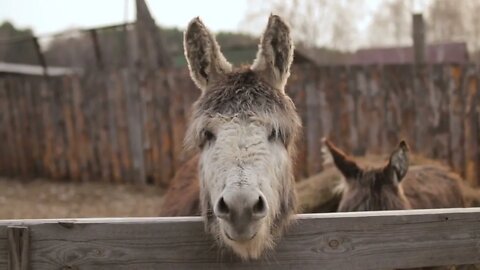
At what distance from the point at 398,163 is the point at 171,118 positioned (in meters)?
6.23

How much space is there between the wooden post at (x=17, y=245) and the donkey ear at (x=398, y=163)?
8.97ft

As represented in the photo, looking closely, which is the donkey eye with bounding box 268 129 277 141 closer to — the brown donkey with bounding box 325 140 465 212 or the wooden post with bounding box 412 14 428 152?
the brown donkey with bounding box 325 140 465 212

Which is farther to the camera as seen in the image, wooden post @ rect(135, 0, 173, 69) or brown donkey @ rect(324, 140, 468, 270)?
wooden post @ rect(135, 0, 173, 69)

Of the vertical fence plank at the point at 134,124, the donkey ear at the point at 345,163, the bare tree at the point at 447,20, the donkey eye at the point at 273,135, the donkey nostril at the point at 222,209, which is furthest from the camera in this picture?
the bare tree at the point at 447,20

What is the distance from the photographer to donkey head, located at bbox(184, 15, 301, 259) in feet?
7.15

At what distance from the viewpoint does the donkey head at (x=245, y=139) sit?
2180 mm

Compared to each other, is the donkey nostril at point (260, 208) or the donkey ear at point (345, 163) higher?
the donkey nostril at point (260, 208)

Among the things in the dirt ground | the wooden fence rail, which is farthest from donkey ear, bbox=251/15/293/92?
the dirt ground

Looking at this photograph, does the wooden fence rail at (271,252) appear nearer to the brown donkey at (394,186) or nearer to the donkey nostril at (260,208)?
the donkey nostril at (260,208)

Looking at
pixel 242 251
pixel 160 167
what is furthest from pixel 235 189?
pixel 160 167

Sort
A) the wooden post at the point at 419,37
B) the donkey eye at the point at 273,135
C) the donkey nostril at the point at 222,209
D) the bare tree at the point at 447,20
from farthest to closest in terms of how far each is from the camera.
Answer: the bare tree at the point at 447,20 → the wooden post at the point at 419,37 → the donkey eye at the point at 273,135 → the donkey nostril at the point at 222,209

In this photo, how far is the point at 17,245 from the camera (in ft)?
7.65

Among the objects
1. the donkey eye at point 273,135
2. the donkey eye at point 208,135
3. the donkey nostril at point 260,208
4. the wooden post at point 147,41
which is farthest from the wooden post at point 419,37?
the donkey nostril at point 260,208

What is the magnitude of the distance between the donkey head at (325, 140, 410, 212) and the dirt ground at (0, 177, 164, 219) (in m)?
4.05
